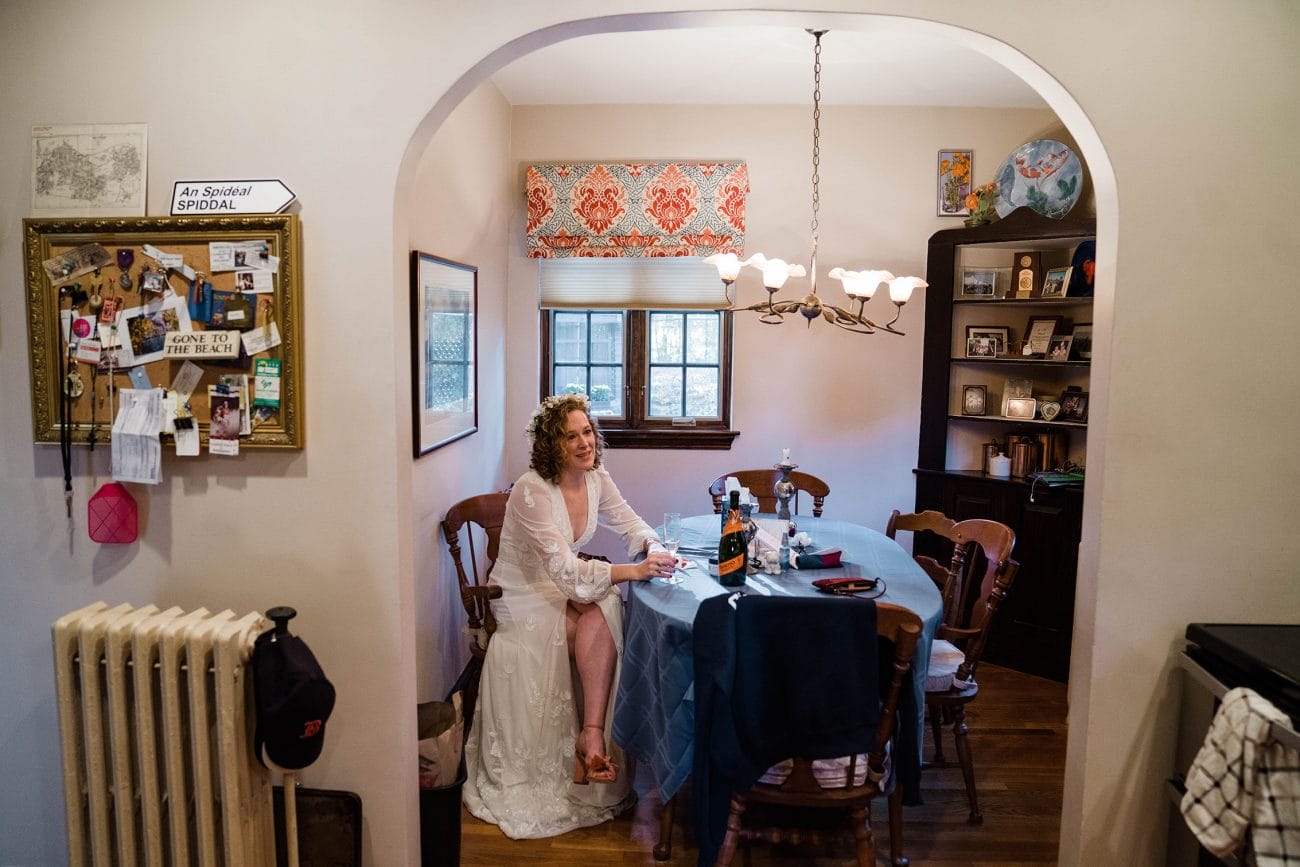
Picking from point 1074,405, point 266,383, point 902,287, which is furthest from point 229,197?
point 1074,405

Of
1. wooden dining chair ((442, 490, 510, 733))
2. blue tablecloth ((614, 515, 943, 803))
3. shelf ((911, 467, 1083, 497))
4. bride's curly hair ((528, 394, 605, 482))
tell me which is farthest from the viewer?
shelf ((911, 467, 1083, 497))

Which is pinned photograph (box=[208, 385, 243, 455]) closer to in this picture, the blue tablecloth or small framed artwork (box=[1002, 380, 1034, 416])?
the blue tablecloth

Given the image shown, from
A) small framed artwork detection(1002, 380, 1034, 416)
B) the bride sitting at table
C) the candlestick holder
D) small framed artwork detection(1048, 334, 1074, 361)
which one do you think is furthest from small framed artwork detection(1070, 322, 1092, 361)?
the bride sitting at table

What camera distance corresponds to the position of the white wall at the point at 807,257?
4.33m

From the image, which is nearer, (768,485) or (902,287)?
(902,287)

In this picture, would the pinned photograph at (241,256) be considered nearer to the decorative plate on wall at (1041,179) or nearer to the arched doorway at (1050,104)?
the arched doorway at (1050,104)

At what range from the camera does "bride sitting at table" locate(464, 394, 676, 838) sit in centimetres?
280

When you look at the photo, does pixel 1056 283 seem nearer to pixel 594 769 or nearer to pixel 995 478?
pixel 995 478

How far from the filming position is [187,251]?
2010 millimetres

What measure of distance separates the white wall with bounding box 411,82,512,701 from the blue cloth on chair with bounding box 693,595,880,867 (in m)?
1.28

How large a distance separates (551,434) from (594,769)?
1108 mm

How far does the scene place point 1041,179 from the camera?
160 inches

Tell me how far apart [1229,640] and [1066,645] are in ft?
7.46

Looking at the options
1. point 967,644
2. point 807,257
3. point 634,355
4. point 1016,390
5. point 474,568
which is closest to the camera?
point 967,644
